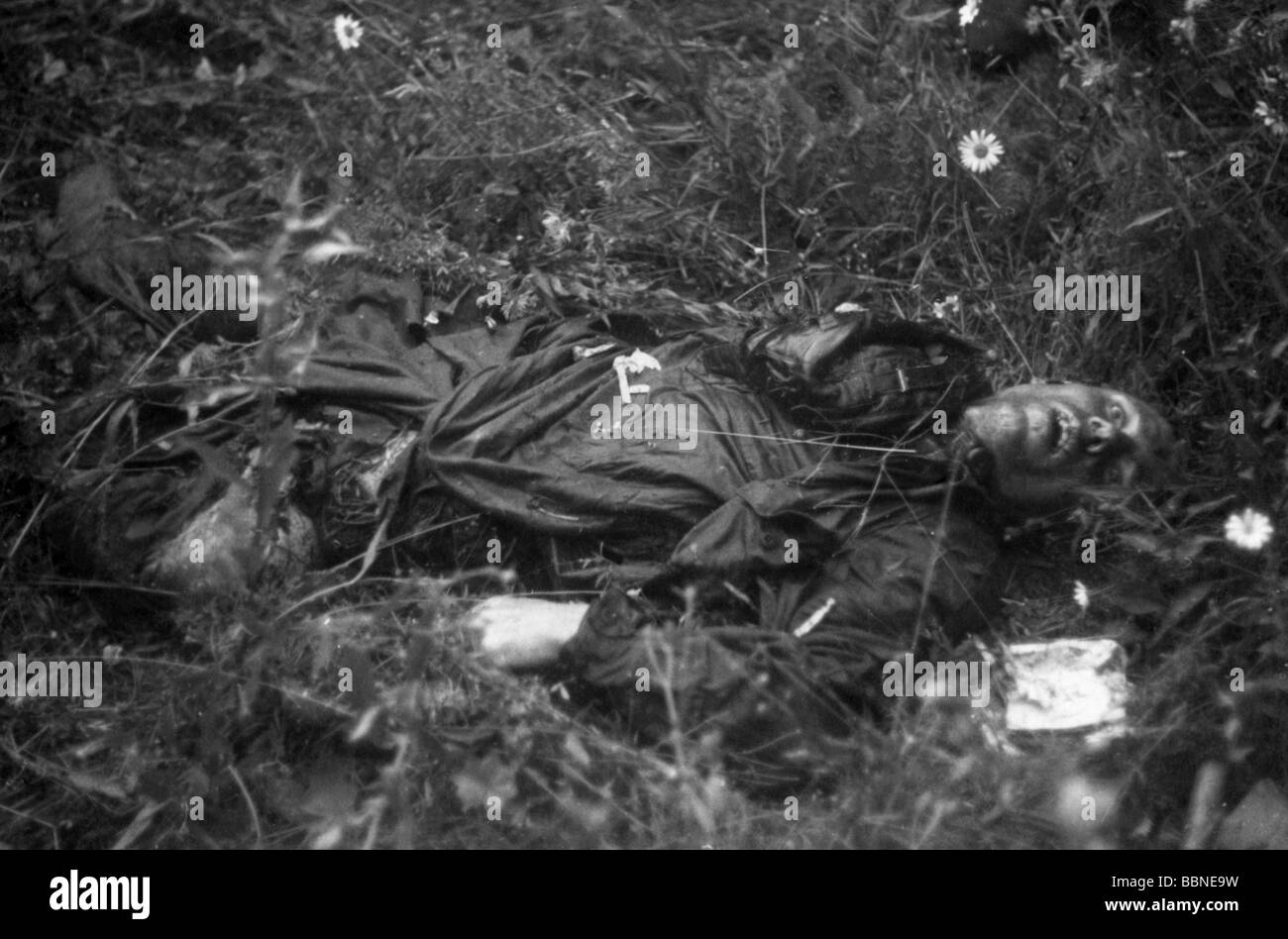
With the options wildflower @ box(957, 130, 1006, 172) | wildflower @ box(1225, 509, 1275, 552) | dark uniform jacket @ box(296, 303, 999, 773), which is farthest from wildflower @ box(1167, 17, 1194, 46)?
wildflower @ box(1225, 509, 1275, 552)

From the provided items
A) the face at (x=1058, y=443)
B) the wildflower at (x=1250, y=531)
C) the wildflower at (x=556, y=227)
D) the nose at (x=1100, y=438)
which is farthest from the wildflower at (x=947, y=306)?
the wildflower at (x=556, y=227)

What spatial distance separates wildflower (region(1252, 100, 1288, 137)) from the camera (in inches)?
92.3

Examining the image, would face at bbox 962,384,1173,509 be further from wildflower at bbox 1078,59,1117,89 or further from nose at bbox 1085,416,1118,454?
wildflower at bbox 1078,59,1117,89

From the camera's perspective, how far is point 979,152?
2531 mm

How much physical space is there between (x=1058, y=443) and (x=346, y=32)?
1.85 m

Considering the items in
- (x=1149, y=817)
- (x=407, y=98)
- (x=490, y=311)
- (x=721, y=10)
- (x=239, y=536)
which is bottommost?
(x=1149, y=817)

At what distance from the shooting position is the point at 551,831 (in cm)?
193

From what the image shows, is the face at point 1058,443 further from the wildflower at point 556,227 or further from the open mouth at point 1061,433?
the wildflower at point 556,227

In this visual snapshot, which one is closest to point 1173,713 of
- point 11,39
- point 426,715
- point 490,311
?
point 426,715

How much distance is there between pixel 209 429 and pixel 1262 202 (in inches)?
85.6

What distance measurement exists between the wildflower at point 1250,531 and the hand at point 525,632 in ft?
3.99

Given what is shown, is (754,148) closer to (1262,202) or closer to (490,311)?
(490,311)

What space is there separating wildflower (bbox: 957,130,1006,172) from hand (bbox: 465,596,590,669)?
1.32m

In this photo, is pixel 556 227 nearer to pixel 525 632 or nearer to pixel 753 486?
pixel 753 486
